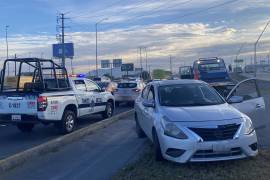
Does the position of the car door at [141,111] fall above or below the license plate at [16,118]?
above

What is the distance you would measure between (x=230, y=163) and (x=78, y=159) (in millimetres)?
3470

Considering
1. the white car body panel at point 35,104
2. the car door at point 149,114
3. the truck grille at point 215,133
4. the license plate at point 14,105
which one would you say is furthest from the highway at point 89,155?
the truck grille at point 215,133

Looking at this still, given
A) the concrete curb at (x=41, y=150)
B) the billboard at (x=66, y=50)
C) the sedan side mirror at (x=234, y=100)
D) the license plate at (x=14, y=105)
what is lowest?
the concrete curb at (x=41, y=150)

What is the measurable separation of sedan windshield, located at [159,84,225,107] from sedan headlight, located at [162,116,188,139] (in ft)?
3.72

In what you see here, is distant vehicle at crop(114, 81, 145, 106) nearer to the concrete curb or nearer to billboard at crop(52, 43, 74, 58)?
the concrete curb

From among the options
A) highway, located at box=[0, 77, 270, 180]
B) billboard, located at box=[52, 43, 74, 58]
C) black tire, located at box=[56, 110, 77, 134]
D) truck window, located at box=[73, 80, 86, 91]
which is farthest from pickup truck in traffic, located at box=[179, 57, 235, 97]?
billboard, located at box=[52, 43, 74, 58]

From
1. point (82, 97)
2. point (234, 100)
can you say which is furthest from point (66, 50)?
point (234, 100)

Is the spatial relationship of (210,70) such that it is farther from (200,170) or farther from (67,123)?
(200,170)

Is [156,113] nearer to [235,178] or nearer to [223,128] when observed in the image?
[223,128]

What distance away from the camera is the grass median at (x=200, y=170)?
7.77 metres

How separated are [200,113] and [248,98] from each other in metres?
2.68

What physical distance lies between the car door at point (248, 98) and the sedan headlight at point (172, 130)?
2.33 m

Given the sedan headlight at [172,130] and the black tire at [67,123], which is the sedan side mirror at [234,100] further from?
the black tire at [67,123]

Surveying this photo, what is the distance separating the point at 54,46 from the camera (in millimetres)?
88625
